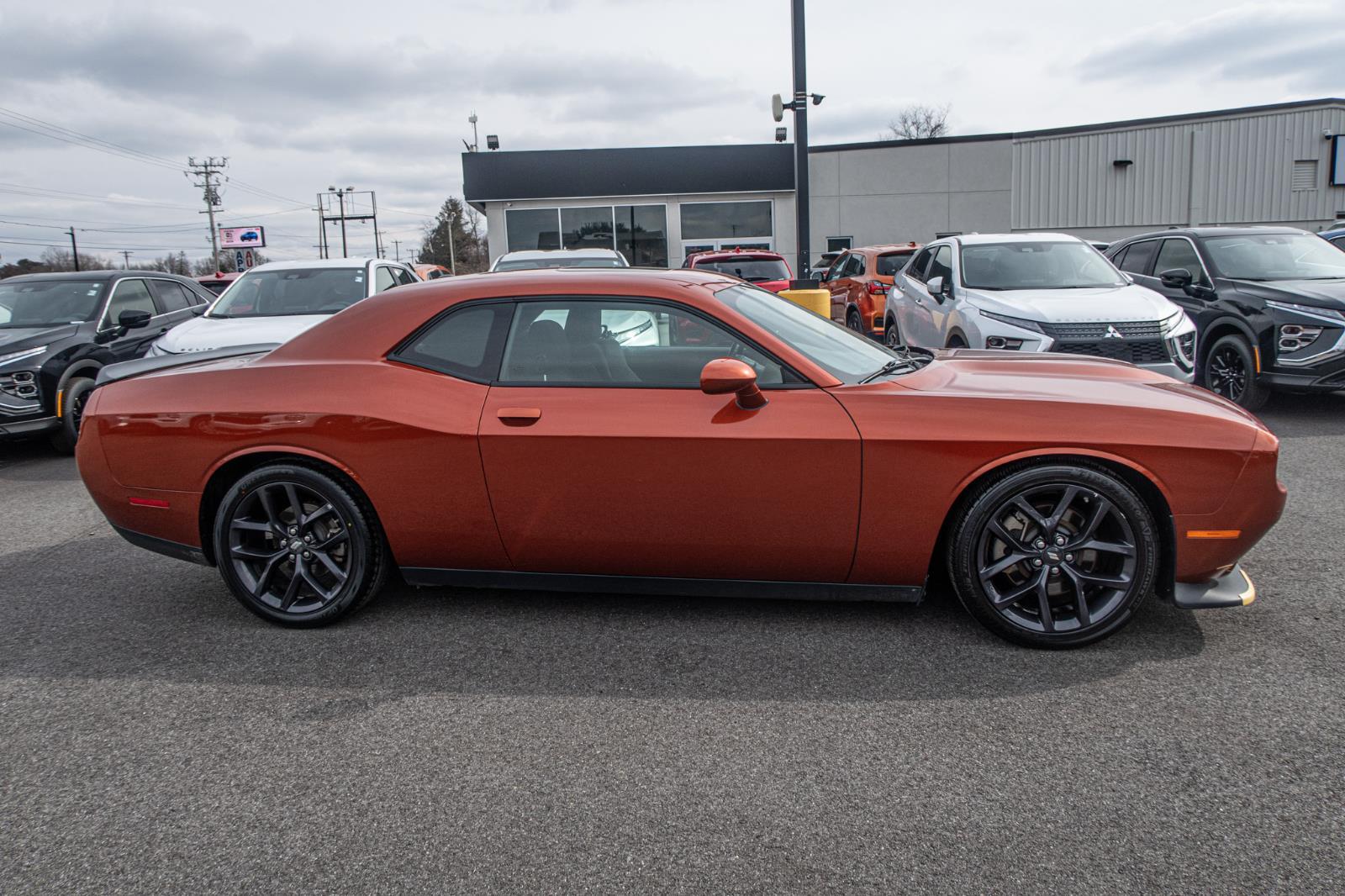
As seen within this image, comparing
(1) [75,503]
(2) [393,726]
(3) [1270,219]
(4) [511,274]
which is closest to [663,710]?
(2) [393,726]

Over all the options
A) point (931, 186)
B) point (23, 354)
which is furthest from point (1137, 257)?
point (931, 186)

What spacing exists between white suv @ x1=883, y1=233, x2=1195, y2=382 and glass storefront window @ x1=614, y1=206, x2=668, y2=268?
18.6m

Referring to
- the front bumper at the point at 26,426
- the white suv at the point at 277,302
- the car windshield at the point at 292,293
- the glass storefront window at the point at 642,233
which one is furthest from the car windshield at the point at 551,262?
the glass storefront window at the point at 642,233

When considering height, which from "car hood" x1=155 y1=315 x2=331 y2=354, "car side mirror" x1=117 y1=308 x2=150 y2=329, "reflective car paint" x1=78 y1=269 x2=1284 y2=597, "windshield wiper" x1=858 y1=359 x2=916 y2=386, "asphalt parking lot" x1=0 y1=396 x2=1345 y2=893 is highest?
"car side mirror" x1=117 y1=308 x2=150 y2=329

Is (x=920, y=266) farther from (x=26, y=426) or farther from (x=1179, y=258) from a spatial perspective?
(x=26, y=426)

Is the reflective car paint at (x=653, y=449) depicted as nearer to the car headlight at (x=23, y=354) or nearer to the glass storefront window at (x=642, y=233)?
the car headlight at (x=23, y=354)

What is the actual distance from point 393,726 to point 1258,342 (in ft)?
27.1

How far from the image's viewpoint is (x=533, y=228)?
2822 cm

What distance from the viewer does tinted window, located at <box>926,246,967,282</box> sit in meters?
9.28

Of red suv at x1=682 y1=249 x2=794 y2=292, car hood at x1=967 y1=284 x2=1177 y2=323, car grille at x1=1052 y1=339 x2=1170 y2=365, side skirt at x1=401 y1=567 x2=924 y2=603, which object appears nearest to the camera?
side skirt at x1=401 y1=567 x2=924 y2=603

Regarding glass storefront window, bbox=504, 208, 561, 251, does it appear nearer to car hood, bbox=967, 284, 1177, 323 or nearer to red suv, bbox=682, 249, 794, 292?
red suv, bbox=682, 249, 794, 292

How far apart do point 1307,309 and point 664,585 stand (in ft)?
23.5

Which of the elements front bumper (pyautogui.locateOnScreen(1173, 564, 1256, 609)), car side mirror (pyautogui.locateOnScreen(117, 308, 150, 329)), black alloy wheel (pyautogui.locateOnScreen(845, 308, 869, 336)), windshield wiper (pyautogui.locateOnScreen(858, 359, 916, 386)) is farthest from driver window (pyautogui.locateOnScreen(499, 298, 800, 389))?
black alloy wheel (pyautogui.locateOnScreen(845, 308, 869, 336))

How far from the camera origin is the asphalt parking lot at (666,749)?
2418mm
